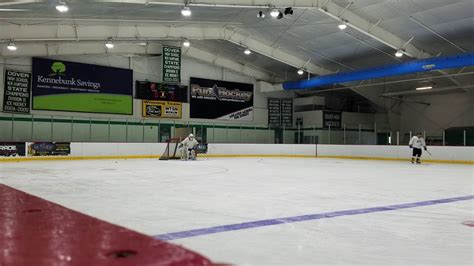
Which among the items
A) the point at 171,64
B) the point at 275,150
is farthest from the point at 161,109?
the point at 275,150

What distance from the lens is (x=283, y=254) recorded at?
318 cm

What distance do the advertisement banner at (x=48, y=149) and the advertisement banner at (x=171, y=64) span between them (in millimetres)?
7165

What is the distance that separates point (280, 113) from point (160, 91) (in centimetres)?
994

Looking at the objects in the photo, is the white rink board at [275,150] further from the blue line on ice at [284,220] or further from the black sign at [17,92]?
the blue line on ice at [284,220]

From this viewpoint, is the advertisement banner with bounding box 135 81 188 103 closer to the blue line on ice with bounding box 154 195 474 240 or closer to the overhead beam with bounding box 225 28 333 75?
the overhead beam with bounding box 225 28 333 75

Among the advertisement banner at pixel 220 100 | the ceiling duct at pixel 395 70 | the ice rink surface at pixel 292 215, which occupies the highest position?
the ceiling duct at pixel 395 70

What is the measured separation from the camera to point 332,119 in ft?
103

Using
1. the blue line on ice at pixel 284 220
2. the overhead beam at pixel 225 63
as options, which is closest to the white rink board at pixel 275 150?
the overhead beam at pixel 225 63

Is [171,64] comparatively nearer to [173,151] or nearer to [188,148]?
[173,151]

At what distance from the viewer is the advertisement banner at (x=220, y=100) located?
2781 centimetres

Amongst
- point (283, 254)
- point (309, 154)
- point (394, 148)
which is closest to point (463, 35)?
point (394, 148)

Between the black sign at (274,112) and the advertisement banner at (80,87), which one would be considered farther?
the black sign at (274,112)

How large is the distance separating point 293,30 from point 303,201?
16.3 metres

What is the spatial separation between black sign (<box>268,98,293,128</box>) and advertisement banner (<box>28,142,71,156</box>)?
15.8 m
